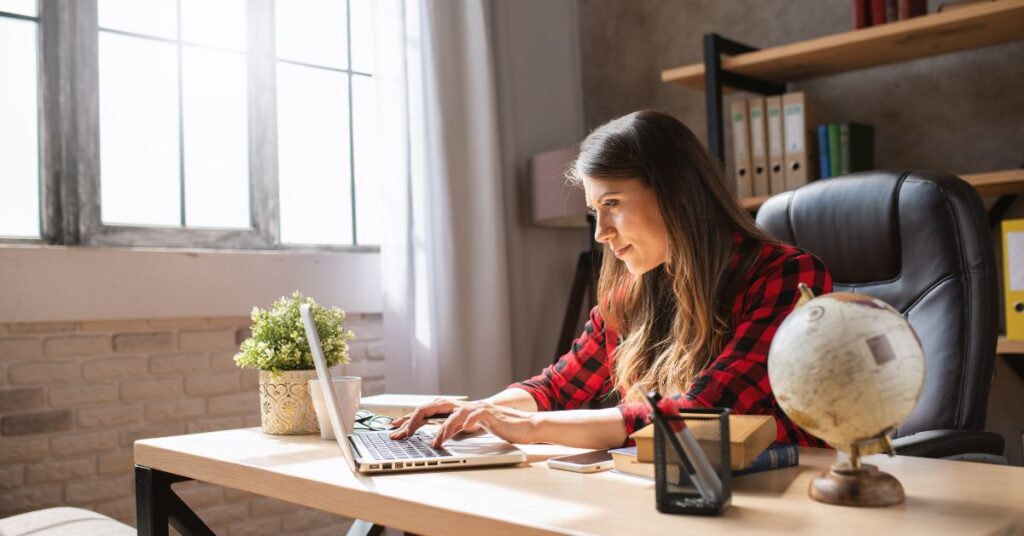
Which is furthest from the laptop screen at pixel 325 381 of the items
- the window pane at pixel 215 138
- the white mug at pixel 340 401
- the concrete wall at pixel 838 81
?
the concrete wall at pixel 838 81

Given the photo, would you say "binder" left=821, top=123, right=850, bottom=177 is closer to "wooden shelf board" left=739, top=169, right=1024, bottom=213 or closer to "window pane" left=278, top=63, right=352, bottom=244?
"wooden shelf board" left=739, top=169, right=1024, bottom=213

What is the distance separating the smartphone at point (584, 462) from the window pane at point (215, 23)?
198 cm

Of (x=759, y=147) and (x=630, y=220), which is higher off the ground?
(x=759, y=147)

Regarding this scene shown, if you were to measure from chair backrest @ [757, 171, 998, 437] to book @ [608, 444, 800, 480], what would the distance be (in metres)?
0.61

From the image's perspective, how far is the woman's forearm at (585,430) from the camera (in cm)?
126

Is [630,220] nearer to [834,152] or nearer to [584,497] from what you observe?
[584,497]

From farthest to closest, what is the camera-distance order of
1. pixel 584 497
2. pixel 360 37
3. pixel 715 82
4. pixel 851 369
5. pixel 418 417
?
pixel 360 37 → pixel 715 82 → pixel 418 417 → pixel 584 497 → pixel 851 369

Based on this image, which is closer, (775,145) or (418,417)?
(418,417)

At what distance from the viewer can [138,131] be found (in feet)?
8.30

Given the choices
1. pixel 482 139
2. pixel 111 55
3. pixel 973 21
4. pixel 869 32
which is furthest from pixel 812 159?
pixel 111 55

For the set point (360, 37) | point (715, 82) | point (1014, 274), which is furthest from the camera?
point (360, 37)

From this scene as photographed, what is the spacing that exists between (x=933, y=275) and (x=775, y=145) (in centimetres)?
118

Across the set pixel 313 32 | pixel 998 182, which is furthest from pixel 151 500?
pixel 998 182

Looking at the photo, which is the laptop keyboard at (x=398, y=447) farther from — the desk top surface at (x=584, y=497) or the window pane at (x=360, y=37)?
the window pane at (x=360, y=37)
